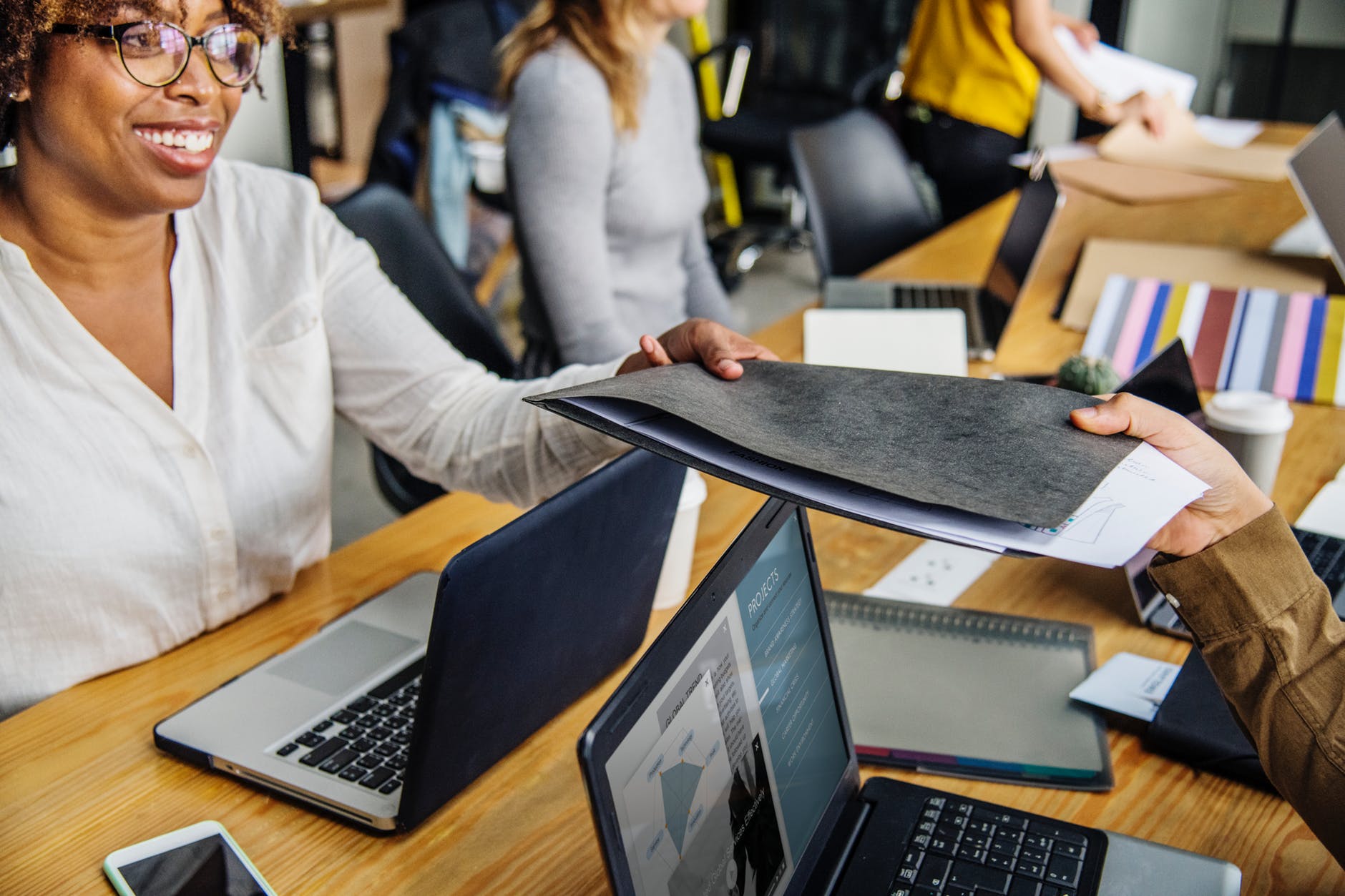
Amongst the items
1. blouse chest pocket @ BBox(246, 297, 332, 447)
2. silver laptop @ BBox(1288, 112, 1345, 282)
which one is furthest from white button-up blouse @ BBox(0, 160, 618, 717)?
silver laptop @ BBox(1288, 112, 1345, 282)

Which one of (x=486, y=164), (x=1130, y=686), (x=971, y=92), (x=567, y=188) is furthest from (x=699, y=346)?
(x=486, y=164)

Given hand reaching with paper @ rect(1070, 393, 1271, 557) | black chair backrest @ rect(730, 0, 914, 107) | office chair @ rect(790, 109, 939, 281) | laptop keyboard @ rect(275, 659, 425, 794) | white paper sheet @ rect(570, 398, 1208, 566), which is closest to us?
white paper sheet @ rect(570, 398, 1208, 566)

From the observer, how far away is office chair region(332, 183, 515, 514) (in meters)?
1.62

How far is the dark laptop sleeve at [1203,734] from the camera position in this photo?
94 cm

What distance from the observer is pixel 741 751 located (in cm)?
73

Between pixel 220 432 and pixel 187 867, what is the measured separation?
52 centimetres

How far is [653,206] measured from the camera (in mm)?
2002

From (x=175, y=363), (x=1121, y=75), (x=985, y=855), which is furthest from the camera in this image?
(x=1121, y=75)

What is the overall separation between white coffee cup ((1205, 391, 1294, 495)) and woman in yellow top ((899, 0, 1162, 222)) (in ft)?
5.51

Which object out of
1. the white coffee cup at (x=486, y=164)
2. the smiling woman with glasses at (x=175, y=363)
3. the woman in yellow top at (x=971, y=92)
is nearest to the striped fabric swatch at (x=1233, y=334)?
the smiling woman with glasses at (x=175, y=363)

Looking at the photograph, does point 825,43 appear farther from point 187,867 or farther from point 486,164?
point 187,867

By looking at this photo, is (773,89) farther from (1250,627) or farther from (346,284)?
(1250,627)

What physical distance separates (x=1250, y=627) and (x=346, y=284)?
38.0 inches

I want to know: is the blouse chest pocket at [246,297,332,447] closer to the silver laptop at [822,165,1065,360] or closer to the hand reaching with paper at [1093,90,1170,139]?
the silver laptop at [822,165,1065,360]
